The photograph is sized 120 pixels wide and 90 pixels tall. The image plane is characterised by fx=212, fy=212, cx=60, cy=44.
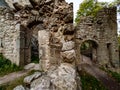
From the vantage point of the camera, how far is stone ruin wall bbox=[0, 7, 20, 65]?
35.7 feet

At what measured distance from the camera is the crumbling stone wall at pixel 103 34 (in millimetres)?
15531

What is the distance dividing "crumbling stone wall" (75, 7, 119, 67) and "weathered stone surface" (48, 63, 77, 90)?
9456mm

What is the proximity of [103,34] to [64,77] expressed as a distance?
1103 cm

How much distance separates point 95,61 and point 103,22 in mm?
3020

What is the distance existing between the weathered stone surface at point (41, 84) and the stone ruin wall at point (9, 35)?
17.3 feet

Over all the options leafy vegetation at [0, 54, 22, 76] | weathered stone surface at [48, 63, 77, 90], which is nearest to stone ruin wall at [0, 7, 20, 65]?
leafy vegetation at [0, 54, 22, 76]

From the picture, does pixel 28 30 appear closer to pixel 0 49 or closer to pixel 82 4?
pixel 0 49

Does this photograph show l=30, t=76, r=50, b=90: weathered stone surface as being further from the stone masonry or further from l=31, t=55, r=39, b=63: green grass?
l=31, t=55, r=39, b=63: green grass

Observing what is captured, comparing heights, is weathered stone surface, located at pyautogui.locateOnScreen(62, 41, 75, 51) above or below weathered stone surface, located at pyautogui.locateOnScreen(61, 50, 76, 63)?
above

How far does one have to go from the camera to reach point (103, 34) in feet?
52.1

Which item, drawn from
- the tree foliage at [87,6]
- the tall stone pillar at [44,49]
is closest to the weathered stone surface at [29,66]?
the tall stone pillar at [44,49]

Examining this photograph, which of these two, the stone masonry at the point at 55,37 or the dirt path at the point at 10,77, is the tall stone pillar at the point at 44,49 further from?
the dirt path at the point at 10,77

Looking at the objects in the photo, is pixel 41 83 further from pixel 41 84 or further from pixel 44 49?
pixel 44 49

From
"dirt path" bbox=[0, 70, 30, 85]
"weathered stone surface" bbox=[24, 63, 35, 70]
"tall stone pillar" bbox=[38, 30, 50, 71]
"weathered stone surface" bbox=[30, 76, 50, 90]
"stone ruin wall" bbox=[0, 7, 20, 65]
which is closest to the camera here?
"weathered stone surface" bbox=[30, 76, 50, 90]
